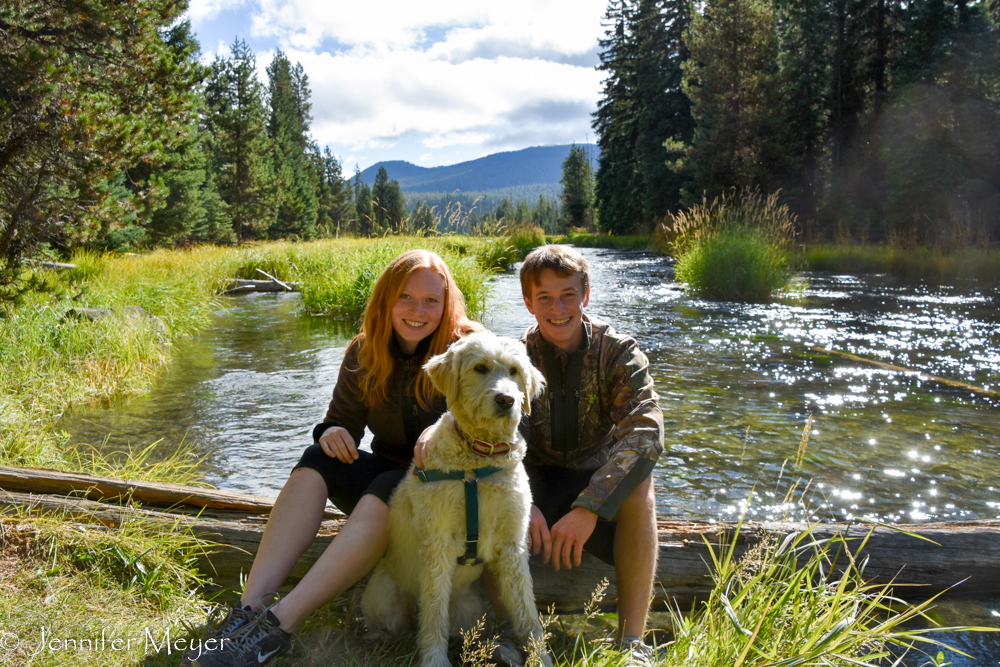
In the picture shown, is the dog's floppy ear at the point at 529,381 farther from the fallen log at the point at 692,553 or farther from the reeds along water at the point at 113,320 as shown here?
the reeds along water at the point at 113,320

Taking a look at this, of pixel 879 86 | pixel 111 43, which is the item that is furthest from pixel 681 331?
pixel 879 86

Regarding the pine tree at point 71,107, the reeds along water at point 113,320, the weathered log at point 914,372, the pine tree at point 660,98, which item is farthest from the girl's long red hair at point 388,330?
the pine tree at point 660,98

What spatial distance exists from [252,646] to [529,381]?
144 cm

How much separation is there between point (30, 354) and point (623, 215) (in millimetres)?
44648

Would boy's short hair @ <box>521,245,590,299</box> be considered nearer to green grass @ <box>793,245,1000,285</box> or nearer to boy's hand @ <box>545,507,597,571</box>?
boy's hand @ <box>545,507,597,571</box>

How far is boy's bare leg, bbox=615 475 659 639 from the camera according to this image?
2482mm

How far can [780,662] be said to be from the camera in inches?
71.9

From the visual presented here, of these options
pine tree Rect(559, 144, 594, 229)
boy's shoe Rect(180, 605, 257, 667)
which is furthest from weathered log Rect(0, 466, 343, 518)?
pine tree Rect(559, 144, 594, 229)

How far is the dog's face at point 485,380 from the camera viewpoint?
229 cm

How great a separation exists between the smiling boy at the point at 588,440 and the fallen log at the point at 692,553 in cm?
25

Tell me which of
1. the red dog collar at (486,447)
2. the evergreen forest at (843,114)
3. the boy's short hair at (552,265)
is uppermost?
the evergreen forest at (843,114)

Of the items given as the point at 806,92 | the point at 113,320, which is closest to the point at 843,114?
the point at 806,92

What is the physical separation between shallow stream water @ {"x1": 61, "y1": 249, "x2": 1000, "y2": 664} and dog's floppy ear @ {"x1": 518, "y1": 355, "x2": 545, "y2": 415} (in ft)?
3.59

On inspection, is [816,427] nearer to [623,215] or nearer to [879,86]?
[879,86]
